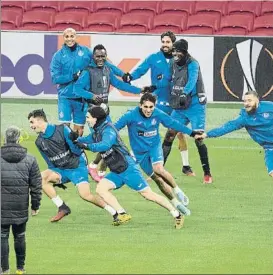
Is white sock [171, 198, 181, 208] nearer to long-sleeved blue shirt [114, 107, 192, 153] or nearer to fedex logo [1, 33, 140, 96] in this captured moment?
long-sleeved blue shirt [114, 107, 192, 153]

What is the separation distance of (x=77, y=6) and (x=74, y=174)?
10.8 m

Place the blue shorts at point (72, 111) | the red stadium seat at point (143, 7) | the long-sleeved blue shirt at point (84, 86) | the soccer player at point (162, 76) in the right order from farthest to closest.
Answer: the red stadium seat at point (143, 7)
the blue shorts at point (72, 111)
the soccer player at point (162, 76)
the long-sleeved blue shirt at point (84, 86)

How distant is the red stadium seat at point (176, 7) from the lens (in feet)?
87.0

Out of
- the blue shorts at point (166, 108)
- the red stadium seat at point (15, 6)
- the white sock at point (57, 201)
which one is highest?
the red stadium seat at point (15, 6)

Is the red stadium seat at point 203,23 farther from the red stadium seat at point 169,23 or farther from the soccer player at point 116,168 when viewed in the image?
the soccer player at point 116,168

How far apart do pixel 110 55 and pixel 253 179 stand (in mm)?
5486

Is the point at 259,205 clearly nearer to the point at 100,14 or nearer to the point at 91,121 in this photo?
the point at 91,121

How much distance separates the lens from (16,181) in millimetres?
13836

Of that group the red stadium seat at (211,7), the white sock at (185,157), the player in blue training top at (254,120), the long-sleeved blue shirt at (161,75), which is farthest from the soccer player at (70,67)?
the red stadium seat at (211,7)

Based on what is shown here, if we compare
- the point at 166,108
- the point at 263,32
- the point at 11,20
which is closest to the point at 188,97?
the point at 166,108

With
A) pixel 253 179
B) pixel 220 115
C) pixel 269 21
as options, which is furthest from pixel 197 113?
pixel 269 21

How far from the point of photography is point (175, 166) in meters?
21.0

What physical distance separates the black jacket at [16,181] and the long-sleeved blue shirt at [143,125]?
322 centimetres

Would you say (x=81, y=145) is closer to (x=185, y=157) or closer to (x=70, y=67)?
(x=185, y=157)
